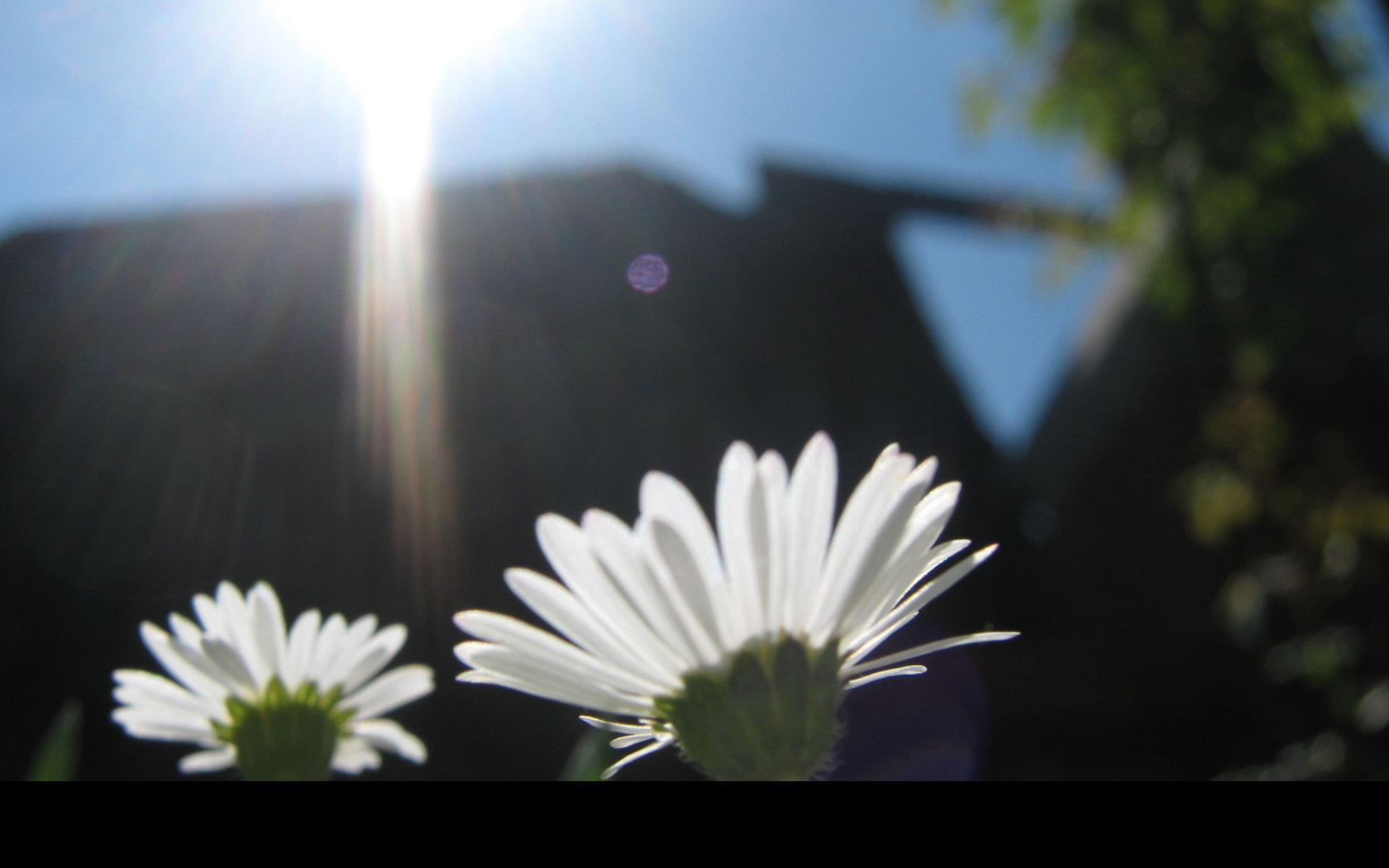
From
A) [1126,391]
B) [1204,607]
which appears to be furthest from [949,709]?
[1126,391]

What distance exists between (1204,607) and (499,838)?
19.2ft

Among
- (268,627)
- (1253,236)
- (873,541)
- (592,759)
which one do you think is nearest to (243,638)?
(268,627)

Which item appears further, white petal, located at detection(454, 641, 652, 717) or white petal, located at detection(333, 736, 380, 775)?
white petal, located at detection(333, 736, 380, 775)

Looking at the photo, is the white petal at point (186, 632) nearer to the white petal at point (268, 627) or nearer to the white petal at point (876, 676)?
the white petal at point (268, 627)

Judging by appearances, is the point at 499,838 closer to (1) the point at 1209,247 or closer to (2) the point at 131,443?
(1) the point at 1209,247

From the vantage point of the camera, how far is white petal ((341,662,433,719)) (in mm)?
358

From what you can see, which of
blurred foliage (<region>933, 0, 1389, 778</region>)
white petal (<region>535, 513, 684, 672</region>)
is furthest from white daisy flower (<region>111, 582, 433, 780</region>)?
blurred foliage (<region>933, 0, 1389, 778</region>)

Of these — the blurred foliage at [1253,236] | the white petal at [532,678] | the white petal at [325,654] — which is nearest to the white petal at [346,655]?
the white petal at [325,654]

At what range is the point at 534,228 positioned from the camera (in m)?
4.38

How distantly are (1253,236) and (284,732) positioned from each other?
2.60m

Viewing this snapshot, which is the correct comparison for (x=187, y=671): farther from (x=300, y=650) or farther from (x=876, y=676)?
(x=876, y=676)

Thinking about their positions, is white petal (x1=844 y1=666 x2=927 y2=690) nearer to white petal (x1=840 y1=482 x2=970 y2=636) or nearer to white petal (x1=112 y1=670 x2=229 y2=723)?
white petal (x1=840 y1=482 x2=970 y2=636)

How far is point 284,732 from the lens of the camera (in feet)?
1.13

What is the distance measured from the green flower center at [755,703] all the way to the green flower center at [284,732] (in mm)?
163
